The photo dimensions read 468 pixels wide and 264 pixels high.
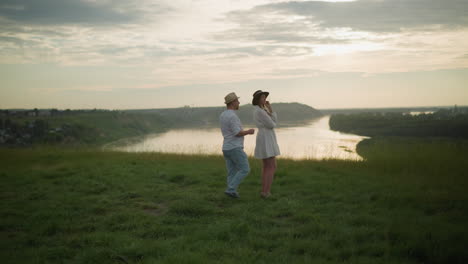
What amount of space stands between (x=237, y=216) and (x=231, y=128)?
181 centimetres

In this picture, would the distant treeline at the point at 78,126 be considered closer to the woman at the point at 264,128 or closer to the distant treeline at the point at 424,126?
the distant treeline at the point at 424,126

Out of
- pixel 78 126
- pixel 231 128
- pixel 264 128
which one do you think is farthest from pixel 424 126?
pixel 78 126

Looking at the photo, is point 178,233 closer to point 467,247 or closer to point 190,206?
point 190,206

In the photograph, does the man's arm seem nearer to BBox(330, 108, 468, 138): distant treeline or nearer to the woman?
the woman

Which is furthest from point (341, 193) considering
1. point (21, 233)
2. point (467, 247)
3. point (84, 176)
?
point (84, 176)

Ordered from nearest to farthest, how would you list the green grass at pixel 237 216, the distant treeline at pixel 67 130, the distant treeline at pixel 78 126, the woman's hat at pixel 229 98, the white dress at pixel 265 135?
1. the green grass at pixel 237 216
2. the woman's hat at pixel 229 98
3. the white dress at pixel 265 135
4. the distant treeline at pixel 67 130
5. the distant treeline at pixel 78 126

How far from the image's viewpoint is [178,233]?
4.98m

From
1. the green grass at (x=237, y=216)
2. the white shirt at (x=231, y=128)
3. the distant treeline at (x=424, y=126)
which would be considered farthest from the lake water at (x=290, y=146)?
the white shirt at (x=231, y=128)

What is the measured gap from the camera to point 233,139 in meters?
6.76

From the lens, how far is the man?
6.62 meters

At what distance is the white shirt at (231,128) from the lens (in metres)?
6.62

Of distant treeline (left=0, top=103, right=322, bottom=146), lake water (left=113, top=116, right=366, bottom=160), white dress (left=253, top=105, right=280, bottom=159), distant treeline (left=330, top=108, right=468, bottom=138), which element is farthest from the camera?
distant treeline (left=0, top=103, right=322, bottom=146)

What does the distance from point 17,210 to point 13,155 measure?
919 cm

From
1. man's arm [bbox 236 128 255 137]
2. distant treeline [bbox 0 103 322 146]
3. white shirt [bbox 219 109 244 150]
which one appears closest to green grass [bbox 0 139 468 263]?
white shirt [bbox 219 109 244 150]
